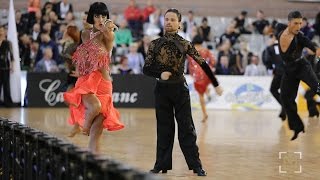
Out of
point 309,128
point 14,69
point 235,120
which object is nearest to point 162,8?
point 14,69

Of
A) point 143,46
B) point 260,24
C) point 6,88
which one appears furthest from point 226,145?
point 260,24

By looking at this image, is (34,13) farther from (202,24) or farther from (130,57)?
(202,24)

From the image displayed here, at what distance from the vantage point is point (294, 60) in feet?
37.6

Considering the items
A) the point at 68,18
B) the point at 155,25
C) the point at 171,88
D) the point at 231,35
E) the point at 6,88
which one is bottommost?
the point at 6,88

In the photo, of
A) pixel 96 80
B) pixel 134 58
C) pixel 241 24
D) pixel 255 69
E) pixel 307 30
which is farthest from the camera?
pixel 241 24

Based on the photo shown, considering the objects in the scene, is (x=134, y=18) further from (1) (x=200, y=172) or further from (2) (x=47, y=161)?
(2) (x=47, y=161)

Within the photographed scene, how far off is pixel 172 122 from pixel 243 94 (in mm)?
13210

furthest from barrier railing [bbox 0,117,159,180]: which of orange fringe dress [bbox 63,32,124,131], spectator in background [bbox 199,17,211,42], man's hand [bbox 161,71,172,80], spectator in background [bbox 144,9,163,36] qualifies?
spectator in background [bbox 199,17,211,42]

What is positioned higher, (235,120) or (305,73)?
(305,73)

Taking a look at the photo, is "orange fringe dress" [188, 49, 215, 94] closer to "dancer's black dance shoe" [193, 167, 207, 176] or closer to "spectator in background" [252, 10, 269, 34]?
"spectator in background" [252, 10, 269, 34]

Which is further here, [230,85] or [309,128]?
[230,85]

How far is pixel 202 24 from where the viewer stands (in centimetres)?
2323

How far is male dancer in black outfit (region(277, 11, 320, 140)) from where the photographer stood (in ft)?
36.9

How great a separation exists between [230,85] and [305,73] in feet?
32.2
